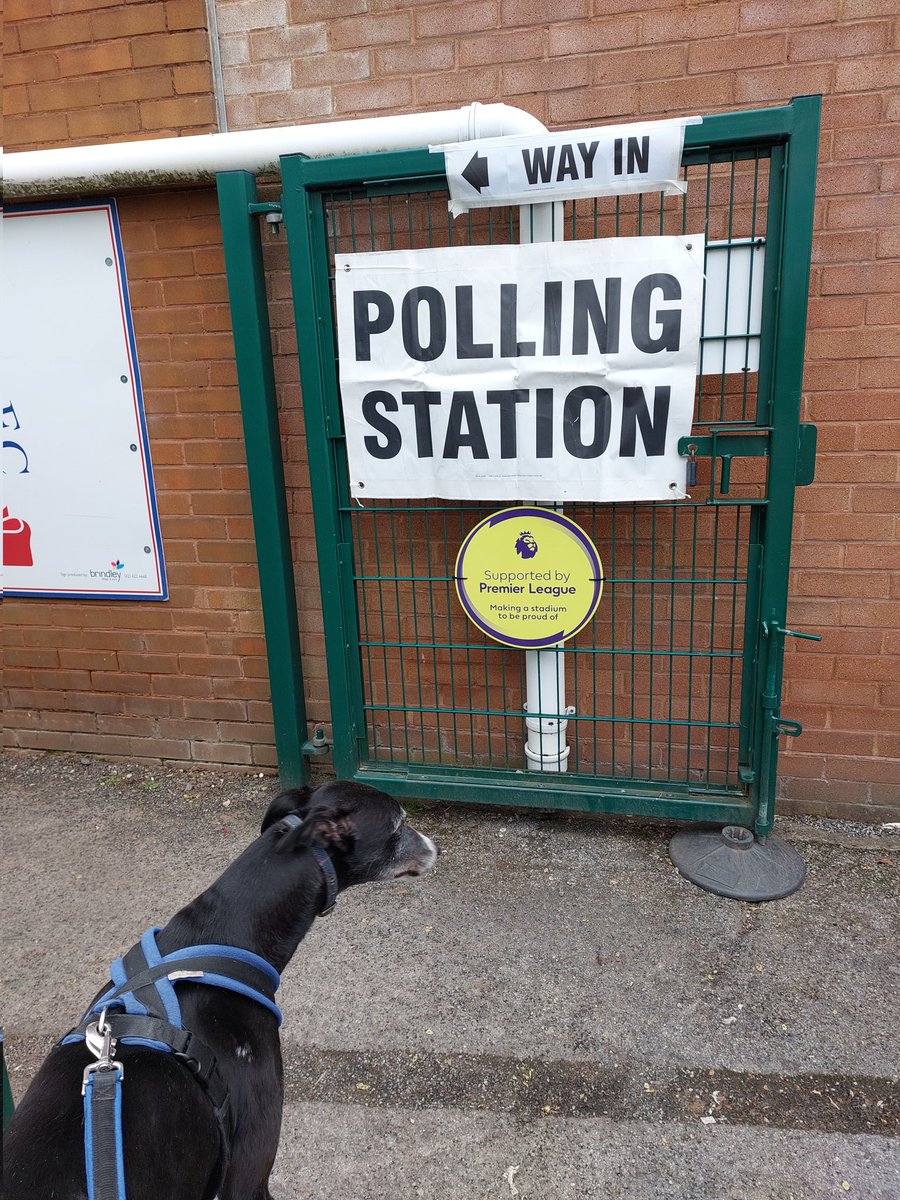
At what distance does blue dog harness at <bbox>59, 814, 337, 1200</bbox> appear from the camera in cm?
139

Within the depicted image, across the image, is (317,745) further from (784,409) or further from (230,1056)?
(784,409)

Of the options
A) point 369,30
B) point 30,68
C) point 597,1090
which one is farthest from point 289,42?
point 597,1090

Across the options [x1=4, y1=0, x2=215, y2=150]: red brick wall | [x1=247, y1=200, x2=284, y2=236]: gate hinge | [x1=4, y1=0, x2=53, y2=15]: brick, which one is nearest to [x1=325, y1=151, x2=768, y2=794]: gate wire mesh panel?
[x1=247, y1=200, x2=284, y2=236]: gate hinge

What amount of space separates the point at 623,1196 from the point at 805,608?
7.12ft

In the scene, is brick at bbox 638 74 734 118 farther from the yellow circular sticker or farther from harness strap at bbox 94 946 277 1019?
harness strap at bbox 94 946 277 1019

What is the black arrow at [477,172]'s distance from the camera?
2848 millimetres

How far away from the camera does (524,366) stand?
3.00 meters

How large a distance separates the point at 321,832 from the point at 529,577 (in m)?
1.53

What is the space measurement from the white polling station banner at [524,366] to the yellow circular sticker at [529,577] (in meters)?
0.14

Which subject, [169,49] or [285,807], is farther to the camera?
[169,49]

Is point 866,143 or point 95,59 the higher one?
point 95,59

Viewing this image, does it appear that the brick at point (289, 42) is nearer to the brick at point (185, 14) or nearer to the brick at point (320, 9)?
the brick at point (320, 9)

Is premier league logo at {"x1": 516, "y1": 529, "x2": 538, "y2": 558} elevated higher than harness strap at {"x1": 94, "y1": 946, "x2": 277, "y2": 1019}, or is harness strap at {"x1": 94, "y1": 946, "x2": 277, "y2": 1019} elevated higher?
premier league logo at {"x1": 516, "y1": 529, "x2": 538, "y2": 558}

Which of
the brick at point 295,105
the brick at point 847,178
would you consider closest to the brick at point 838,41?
the brick at point 847,178
